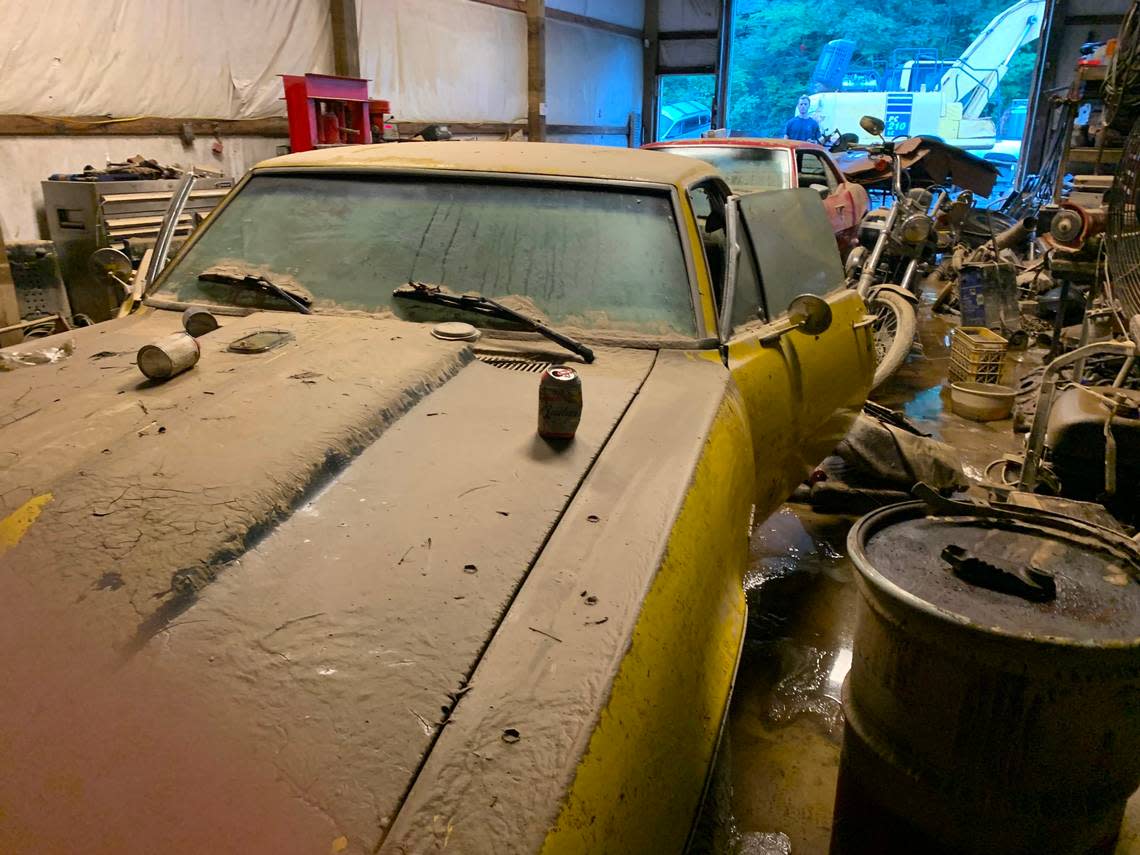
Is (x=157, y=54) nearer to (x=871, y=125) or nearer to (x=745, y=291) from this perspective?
Result: (x=745, y=291)

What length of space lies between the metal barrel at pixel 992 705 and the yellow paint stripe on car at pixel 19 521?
152 centimetres

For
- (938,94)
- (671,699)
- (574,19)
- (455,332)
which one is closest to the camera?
(671,699)

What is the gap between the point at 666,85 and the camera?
1642 cm

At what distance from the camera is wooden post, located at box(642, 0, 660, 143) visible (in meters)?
15.4

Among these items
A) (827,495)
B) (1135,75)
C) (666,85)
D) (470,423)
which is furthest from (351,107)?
(666,85)

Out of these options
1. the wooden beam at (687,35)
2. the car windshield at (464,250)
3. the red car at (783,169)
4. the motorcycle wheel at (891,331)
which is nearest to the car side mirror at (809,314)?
the car windshield at (464,250)

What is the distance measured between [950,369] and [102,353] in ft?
19.3

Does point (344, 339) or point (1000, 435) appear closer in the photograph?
point (344, 339)

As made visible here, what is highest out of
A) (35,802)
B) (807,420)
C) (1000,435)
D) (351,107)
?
(351,107)

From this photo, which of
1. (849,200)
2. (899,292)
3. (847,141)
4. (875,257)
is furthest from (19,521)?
(847,141)

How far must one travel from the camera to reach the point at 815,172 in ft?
25.6

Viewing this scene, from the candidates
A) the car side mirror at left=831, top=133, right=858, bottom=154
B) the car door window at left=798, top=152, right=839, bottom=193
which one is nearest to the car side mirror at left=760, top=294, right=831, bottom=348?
the car door window at left=798, top=152, right=839, bottom=193

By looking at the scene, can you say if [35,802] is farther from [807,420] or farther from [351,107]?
[351,107]

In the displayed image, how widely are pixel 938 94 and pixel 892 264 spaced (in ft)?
40.0
